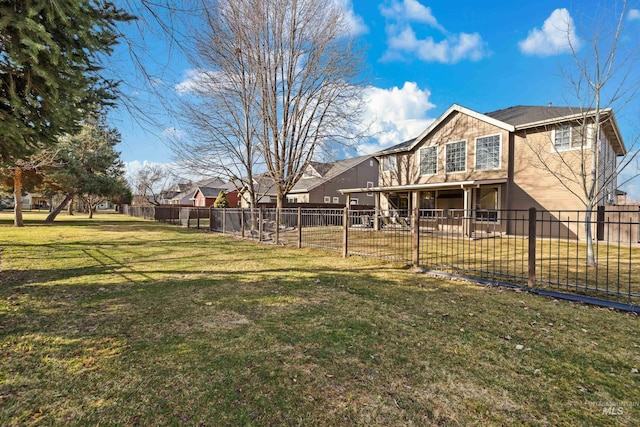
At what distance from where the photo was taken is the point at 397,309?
4.28 m

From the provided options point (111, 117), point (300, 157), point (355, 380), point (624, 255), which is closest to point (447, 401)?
point (355, 380)

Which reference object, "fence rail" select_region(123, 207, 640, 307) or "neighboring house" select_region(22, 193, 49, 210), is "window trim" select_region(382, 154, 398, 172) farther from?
"neighboring house" select_region(22, 193, 49, 210)

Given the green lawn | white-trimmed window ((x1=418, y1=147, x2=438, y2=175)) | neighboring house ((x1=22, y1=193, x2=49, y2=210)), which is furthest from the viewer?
neighboring house ((x1=22, y1=193, x2=49, y2=210))

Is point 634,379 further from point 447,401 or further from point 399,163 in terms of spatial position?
point 399,163

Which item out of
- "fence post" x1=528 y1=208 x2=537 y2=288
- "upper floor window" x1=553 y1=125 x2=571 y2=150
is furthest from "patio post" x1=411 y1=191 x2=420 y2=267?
"upper floor window" x1=553 y1=125 x2=571 y2=150

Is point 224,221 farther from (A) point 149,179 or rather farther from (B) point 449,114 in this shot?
(A) point 149,179

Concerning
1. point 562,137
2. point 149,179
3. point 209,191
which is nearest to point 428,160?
point 562,137

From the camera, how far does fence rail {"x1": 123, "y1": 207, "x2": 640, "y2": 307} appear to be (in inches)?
219

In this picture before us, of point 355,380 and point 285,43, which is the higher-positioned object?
point 285,43

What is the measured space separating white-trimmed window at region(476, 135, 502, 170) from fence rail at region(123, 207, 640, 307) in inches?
107

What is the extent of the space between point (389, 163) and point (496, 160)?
6979 mm

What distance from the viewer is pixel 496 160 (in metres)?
15.3

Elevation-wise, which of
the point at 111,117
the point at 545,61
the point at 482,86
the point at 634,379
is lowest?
the point at 634,379

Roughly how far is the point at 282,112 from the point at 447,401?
14600 mm
